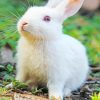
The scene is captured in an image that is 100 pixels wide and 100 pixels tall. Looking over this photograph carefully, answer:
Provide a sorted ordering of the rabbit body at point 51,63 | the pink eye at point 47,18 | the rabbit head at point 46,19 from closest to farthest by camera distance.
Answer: the rabbit head at point 46,19 < the pink eye at point 47,18 < the rabbit body at point 51,63

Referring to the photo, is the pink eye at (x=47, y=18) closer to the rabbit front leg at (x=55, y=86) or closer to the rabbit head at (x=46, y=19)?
the rabbit head at (x=46, y=19)

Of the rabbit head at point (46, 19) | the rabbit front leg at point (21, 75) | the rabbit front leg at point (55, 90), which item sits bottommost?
the rabbit front leg at point (55, 90)

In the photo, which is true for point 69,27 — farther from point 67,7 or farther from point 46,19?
point 46,19

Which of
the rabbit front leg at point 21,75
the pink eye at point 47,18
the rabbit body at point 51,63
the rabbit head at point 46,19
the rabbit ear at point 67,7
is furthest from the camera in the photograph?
the rabbit front leg at point 21,75

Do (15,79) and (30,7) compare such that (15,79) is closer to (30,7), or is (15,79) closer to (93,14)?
(30,7)

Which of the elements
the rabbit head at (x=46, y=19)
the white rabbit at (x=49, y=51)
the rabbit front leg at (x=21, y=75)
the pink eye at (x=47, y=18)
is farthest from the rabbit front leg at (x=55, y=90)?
the pink eye at (x=47, y=18)

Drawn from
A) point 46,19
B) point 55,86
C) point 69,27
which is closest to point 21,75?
point 55,86
